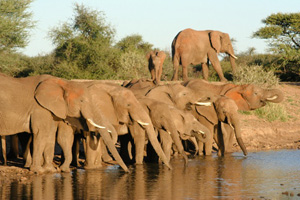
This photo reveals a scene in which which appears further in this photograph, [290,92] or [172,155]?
[290,92]

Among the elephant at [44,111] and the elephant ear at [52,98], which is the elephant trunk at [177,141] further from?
the elephant ear at [52,98]

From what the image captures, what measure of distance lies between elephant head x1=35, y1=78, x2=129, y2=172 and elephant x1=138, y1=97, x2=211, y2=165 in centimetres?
171

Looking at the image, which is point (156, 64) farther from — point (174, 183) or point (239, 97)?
point (174, 183)

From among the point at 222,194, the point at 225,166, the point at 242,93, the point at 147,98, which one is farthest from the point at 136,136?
the point at 242,93

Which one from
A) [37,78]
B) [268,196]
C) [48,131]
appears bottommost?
[268,196]

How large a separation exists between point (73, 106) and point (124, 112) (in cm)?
142

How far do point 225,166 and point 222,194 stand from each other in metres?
3.52

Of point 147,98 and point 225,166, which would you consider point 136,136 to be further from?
point 225,166

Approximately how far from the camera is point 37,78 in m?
11.8

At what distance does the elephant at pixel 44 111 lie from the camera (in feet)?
36.8

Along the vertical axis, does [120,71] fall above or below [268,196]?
above

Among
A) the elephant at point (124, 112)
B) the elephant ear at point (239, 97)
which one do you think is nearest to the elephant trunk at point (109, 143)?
the elephant at point (124, 112)

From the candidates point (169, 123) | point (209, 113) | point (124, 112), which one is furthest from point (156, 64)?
point (124, 112)

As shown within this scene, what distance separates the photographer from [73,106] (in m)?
11.5
